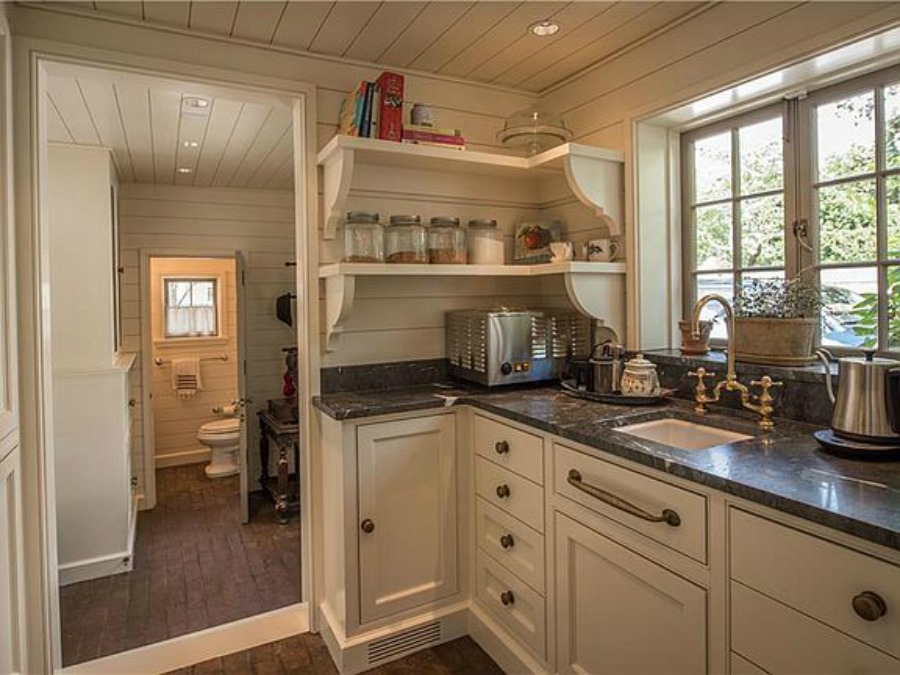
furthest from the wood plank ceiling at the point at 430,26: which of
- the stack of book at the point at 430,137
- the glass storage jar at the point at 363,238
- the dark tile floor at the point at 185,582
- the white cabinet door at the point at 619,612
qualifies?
the dark tile floor at the point at 185,582

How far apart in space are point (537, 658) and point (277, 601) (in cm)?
140

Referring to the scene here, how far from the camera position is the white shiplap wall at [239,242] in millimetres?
4199

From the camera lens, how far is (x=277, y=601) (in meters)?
2.68

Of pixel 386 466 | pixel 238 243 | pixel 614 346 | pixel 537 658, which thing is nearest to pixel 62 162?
pixel 238 243

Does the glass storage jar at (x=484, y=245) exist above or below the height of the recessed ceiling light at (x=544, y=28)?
below

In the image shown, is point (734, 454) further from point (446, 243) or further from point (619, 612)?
point (446, 243)

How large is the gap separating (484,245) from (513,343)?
0.42 meters

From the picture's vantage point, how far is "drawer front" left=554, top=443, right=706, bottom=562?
1.28m

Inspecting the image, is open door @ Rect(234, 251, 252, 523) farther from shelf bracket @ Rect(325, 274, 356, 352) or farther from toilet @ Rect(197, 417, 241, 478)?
shelf bracket @ Rect(325, 274, 356, 352)

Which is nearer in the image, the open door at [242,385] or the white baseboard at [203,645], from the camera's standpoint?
the white baseboard at [203,645]

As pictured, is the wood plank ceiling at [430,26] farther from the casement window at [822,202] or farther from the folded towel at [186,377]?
the folded towel at [186,377]

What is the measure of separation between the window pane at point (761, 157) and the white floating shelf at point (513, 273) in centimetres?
53

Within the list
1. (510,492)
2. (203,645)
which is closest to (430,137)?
(510,492)

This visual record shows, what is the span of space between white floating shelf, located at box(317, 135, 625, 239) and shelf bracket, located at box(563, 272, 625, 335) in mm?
221
